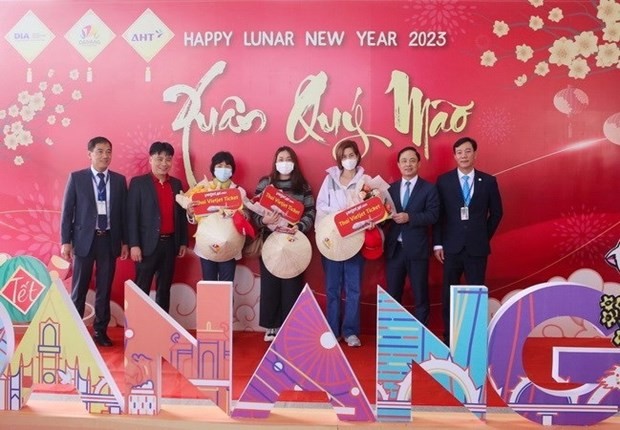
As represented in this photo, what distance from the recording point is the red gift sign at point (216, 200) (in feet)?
12.8

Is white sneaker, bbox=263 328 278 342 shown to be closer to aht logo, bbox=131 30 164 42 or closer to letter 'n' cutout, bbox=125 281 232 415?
letter 'n' cutout, bbox=125 281 232 415

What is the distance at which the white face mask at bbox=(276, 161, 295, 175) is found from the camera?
13.5 feet

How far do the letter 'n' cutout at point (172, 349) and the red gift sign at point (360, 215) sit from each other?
164cm

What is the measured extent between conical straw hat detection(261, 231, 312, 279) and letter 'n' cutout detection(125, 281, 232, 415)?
1571mm

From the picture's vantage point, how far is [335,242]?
12.7ft

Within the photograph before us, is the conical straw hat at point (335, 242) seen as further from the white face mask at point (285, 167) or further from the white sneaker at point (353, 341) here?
the white sneaker at point (353, 341)

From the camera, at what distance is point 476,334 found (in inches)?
89.7

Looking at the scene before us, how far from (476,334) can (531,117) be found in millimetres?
2572

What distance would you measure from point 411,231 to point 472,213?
0.44 meters

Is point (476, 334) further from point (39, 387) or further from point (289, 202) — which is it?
Answer: point (39, 387)

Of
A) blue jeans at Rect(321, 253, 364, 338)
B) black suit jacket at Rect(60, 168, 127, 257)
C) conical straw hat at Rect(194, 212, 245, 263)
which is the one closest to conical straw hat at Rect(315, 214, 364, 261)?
blue jeans at Rect(321, 253, 364, 338)

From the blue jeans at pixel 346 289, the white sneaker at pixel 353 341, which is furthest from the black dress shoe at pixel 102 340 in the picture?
the white sneaker at pixel 353 341

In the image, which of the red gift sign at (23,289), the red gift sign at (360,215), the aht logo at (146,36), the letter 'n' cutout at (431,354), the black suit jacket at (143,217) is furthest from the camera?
the aht logo at (146,36)

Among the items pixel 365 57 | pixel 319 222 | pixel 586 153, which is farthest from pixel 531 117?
pixel 319 222
